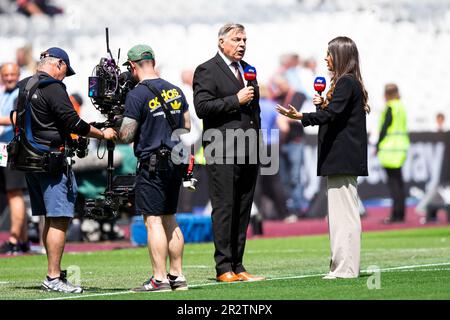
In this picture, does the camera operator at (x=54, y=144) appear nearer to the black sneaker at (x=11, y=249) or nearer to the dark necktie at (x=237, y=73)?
the dark necktie at (x=237, y=73)

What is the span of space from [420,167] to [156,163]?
1645 cm

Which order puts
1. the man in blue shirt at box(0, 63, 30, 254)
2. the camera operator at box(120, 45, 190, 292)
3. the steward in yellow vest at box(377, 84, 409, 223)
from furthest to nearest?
the steward in yellow vest at box(377, 84, 409, 223) → the man in blue shirt at box(0, 63, 30, 254) → the camera operator at box(120, 45, 190, 292)

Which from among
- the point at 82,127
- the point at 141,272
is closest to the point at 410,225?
the point at 141,272

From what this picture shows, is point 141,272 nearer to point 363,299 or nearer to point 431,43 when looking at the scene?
point 363,299

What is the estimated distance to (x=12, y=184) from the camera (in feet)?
52.9

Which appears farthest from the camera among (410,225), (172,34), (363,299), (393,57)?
(393,57)

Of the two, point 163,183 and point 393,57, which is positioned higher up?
point 393,57

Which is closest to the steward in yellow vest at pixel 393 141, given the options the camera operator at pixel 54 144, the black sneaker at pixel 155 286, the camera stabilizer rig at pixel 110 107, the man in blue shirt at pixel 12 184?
the man in blue shirt at pixel 12 184

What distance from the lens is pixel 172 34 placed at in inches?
1075

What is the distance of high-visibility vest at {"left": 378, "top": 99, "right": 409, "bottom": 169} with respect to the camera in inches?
887

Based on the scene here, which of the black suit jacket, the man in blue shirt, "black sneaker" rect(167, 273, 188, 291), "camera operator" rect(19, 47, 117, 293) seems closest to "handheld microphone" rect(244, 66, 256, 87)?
the black suit jacket

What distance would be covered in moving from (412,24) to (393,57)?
1.20 metres

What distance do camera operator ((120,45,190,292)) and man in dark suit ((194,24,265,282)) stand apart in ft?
3.58

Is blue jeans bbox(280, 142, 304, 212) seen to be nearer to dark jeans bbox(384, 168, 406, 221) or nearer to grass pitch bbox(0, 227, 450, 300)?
dark jeans bbox(384, 168, 406, 221)
